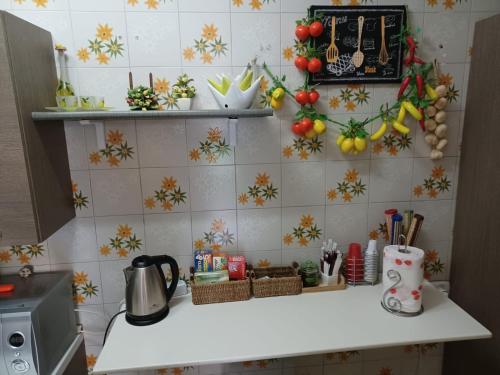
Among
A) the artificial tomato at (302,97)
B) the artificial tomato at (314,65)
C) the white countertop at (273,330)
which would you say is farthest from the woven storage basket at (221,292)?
the artificial tomato at (314,65)

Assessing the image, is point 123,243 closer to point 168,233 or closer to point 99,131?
point 168,233

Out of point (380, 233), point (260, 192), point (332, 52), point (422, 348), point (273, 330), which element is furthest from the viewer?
point (422, 348)

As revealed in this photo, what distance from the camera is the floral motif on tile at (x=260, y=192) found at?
5.07 feet

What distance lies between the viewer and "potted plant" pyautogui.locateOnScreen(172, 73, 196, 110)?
4.33 feet

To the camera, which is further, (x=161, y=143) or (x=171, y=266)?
(x=161, y=143)

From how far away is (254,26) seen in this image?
142 cm

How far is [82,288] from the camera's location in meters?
1.55

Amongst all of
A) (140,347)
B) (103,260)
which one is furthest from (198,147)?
(140,347)

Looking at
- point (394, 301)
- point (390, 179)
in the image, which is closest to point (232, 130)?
point (390, 179)

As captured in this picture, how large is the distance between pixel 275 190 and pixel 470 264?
3.20 ft

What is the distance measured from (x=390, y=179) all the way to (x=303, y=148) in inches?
18.0

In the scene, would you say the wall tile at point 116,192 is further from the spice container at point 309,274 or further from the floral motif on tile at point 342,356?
the floral motif on tile at point 342,356

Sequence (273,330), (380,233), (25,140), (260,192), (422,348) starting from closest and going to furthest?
1. (25,140)
2. (273,330)
3. (260,192)
4. (380,233)
5. (422,348)

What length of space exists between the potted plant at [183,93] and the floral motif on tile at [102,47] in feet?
0.94
